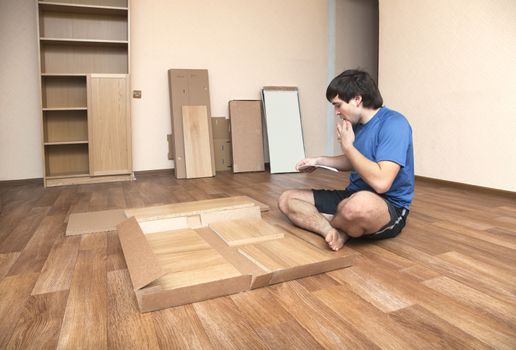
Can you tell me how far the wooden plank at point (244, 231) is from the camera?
1942 mm

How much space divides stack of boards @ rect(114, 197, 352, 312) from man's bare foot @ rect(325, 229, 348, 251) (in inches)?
1.7

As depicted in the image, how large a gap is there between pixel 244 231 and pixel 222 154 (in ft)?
9.41

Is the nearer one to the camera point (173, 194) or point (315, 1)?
point (173, 194)

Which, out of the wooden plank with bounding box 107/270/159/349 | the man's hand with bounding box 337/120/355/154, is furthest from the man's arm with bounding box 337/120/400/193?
the wooden plank with bounding box 107/270/159/349

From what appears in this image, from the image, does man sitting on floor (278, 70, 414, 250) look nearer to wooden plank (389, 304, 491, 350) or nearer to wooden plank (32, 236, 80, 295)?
wooden plank (389, 304, 491, 350)

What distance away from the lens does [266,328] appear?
1.21 m

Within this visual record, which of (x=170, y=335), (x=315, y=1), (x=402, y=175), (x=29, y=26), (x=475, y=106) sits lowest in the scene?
(x=170, y=335)

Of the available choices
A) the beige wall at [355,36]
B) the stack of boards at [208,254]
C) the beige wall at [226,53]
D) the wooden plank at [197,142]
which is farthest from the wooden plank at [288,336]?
the beige wall at [355,36]

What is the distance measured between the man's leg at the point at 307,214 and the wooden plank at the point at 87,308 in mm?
1047

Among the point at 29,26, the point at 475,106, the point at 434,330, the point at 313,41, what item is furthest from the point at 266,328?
the point at 313,41

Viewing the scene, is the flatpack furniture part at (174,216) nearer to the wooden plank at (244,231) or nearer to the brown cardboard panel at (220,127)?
the wooden plank at (244,231)

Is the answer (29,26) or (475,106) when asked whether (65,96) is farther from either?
(475,106)

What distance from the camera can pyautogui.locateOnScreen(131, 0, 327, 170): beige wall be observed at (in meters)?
4.47

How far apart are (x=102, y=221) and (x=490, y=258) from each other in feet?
7.38
